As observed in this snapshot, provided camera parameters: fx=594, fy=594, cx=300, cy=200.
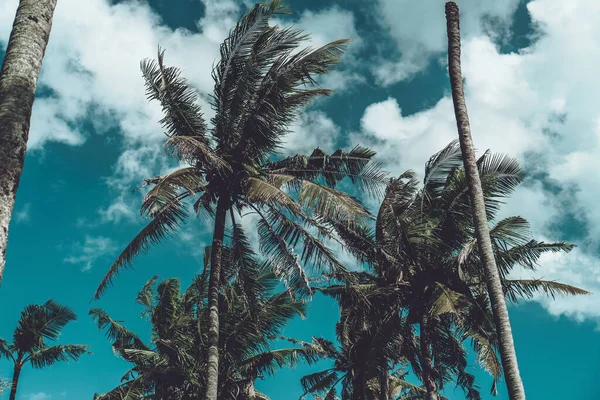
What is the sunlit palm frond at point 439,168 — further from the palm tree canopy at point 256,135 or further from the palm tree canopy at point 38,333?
the palm tree canopy at point 38,333

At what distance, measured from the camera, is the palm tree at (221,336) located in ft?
49.2

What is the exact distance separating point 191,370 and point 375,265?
6.63 m

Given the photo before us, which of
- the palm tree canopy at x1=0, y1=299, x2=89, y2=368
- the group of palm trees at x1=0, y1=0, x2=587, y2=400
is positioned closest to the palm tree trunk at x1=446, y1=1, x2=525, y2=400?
the group of palm trees at x1=0, y1=0, x2=587, y2=400

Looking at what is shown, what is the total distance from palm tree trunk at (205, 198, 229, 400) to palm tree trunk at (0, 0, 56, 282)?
8148mm

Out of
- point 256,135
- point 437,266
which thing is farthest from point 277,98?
point 437,266

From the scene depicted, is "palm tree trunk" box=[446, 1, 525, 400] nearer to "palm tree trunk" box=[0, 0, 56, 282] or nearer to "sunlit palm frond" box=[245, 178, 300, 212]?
"sunlit palm frond" box=[245, 178, 300, 212]

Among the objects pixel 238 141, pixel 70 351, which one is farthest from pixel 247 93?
pixel 70 351

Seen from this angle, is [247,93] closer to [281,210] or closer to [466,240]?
[281,210]

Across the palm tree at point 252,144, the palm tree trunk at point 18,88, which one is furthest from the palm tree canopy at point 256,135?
the palm tree trunk at point 18,88

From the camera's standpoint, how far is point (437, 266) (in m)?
17.1

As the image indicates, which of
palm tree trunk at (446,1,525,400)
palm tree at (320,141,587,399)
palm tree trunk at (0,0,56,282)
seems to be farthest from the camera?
palm tree at (320,141,587,399)

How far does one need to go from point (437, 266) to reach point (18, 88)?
13852 millimetres

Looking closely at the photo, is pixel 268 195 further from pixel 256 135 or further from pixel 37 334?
pixel 37 334

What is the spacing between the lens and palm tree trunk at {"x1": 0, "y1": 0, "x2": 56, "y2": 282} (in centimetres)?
479
